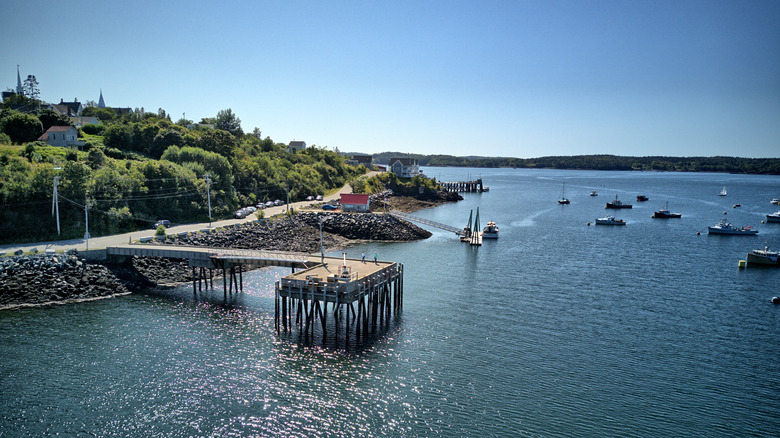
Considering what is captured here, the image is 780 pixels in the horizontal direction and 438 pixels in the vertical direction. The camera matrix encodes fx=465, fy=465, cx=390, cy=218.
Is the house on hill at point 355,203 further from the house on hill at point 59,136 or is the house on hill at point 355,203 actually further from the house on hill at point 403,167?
the house on hill at point 403,167

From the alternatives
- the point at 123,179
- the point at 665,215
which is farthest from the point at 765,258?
the point at 123,179

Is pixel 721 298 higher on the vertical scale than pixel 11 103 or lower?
lower

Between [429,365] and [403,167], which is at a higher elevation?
[403,167]

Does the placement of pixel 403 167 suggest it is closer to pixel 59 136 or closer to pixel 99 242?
pixel 59 136

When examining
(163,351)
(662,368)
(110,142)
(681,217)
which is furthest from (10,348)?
(681,217)

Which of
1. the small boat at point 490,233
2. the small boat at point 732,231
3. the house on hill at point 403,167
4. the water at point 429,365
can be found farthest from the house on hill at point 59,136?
the small boat at point 732,231

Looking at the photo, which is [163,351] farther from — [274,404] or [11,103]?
[11,103]
